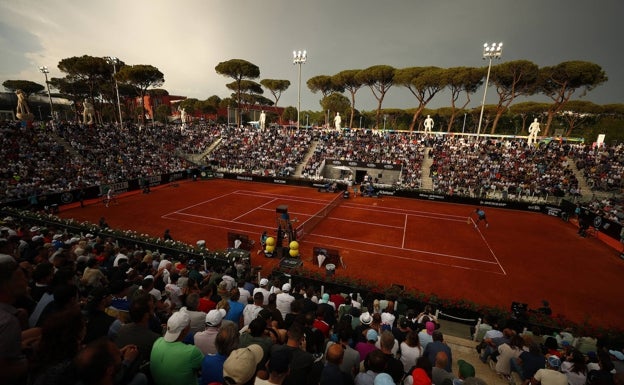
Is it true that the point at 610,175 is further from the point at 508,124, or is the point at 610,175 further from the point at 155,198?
the point at 508,124

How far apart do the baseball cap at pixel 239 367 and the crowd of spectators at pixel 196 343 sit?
0.01 m

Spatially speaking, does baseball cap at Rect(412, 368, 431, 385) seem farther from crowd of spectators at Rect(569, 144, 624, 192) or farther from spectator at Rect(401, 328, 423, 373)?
crowd of spectators at Rect(569, 144, 624, 192)

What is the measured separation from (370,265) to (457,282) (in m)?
4.69

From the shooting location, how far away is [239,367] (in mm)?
3668

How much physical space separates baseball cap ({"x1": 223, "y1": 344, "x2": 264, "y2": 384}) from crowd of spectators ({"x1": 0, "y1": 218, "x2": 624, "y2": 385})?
0.01 meters

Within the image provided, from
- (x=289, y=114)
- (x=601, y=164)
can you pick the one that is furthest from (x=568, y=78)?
(x=289, y=114)

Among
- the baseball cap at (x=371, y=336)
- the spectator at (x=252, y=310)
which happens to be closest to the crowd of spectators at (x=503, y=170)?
the baseball cap at (x=371, y=336)

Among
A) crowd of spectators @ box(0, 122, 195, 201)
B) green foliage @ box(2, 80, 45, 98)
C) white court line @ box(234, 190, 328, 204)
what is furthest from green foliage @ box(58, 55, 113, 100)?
white court line @ box(234, 190, 328, 204)

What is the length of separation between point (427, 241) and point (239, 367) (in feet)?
66.2

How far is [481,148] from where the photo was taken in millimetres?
41156

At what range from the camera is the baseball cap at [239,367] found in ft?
11.9

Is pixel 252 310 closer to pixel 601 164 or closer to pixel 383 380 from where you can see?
pixel 383 380

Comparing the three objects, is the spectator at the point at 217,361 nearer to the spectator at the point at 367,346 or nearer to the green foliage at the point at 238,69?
the spectator at the point at 367,346

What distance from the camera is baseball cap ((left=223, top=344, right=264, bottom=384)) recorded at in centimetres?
363
